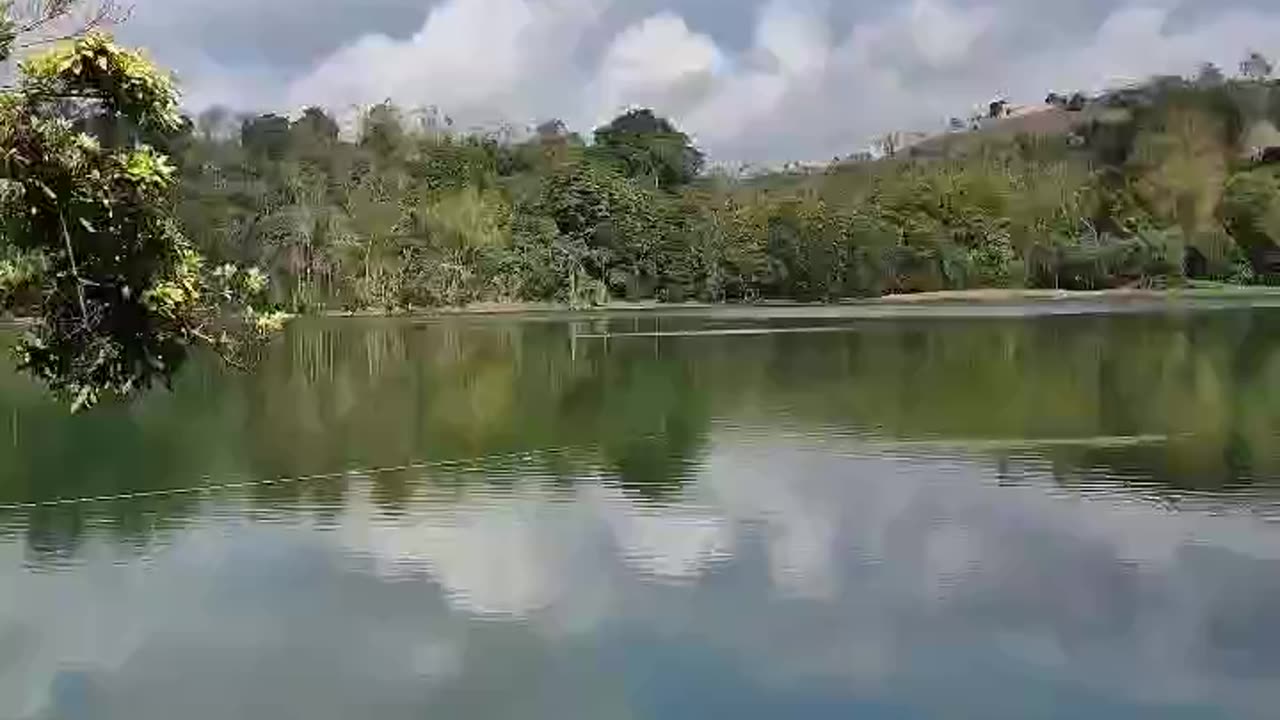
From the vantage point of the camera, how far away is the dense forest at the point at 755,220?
161 ft

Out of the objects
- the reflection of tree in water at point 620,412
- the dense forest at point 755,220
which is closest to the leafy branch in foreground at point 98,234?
the reflection of tree in water at point 620,412

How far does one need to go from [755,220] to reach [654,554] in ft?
146

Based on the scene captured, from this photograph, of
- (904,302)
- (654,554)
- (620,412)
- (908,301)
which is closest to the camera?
(654,554)

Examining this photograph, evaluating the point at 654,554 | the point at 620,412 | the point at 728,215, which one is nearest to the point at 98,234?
the point at 654,554

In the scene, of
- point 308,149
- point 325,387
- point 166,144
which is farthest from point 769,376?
point 308,149

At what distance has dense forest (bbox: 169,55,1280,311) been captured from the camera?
48969 millimetres

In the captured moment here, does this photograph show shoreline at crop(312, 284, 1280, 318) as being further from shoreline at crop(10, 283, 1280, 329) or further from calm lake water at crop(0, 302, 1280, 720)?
calm lake water at crop(0, 302, 1280, 720)

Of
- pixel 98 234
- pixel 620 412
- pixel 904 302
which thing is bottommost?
pixel 620 412

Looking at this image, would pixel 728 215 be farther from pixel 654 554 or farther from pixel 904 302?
pixel 654 554

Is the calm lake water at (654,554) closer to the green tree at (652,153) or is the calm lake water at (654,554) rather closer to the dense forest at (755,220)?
the dense forest at (755,220)

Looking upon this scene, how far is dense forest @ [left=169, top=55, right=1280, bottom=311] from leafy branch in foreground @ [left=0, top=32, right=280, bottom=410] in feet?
136

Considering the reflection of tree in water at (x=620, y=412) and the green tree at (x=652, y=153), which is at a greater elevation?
the green tree at (x=652, y=153)

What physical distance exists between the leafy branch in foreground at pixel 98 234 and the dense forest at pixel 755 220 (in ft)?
136

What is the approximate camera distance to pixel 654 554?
9.43 metres
